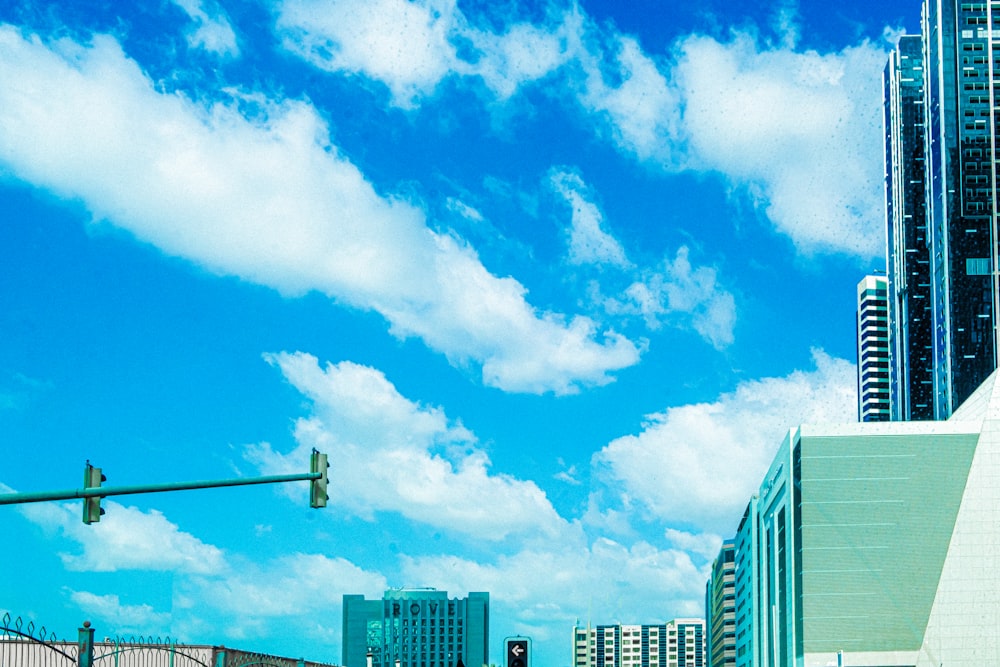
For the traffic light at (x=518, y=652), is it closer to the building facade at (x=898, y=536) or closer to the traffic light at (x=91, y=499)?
the traffic light at (x=91, y=499)

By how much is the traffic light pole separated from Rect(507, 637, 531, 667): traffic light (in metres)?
9.00

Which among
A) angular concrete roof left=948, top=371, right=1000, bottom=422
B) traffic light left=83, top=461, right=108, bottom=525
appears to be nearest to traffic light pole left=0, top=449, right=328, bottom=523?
traffic light left=83, top=461, right=108, bottom=525

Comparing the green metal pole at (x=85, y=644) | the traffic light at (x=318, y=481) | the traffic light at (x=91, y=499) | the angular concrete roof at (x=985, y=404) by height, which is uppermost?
the angular concrete roof at (x=985, y=404)

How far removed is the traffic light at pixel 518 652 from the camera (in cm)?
3547

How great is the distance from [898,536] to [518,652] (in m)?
140

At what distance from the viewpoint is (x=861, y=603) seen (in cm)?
16538

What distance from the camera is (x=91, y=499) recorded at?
24.0m

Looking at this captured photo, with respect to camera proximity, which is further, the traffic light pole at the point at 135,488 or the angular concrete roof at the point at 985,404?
the angular concrete roof at the point at 985,404

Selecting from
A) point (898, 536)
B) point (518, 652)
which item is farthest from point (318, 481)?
point (898, 536)

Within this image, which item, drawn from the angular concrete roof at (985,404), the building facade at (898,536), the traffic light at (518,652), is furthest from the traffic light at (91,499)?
the angular concrete roof at (985,404)

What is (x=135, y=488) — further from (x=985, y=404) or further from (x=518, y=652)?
(x=985, y=404)

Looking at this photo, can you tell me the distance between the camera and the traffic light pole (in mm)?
22750

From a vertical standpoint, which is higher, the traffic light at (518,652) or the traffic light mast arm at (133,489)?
the traffic light mast arm at (133,489)

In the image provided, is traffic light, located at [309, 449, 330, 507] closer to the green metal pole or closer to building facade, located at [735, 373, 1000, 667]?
the green metal pole
